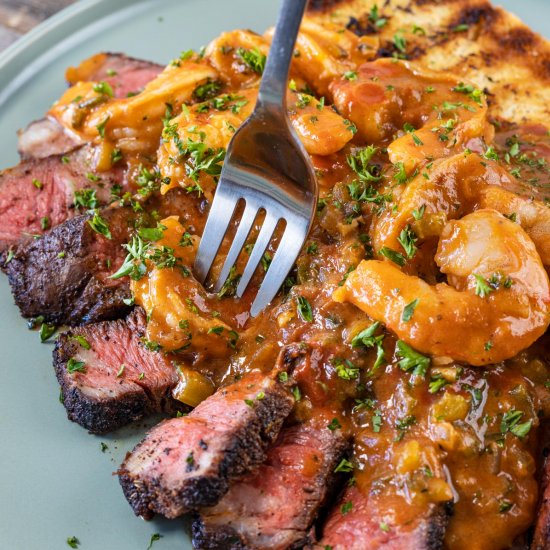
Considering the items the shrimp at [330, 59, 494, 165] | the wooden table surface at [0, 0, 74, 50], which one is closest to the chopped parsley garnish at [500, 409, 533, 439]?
the shrimp at [330, 59, 494, 165]

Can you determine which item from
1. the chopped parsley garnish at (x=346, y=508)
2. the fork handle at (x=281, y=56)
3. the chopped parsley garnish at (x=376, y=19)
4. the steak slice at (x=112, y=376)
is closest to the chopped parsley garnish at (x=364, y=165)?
the fork handle at (x=281, y=56)

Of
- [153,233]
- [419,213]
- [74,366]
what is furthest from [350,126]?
[74,366]

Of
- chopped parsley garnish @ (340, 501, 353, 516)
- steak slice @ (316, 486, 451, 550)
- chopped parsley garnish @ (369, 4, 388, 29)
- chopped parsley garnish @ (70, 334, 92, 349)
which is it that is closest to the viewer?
steak slice @ (316, 486, 451, 550)

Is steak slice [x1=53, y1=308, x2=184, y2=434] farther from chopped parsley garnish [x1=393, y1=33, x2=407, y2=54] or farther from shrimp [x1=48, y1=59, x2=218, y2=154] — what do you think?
chopped parsley garnish [x1=393, y1=33, x2=407, y2=54]

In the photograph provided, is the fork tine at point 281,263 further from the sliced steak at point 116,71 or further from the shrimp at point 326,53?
the sliced steak at point 116,71

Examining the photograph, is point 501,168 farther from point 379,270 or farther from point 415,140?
point 379,270

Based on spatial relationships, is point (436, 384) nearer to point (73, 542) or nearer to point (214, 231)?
point (214, 231)
